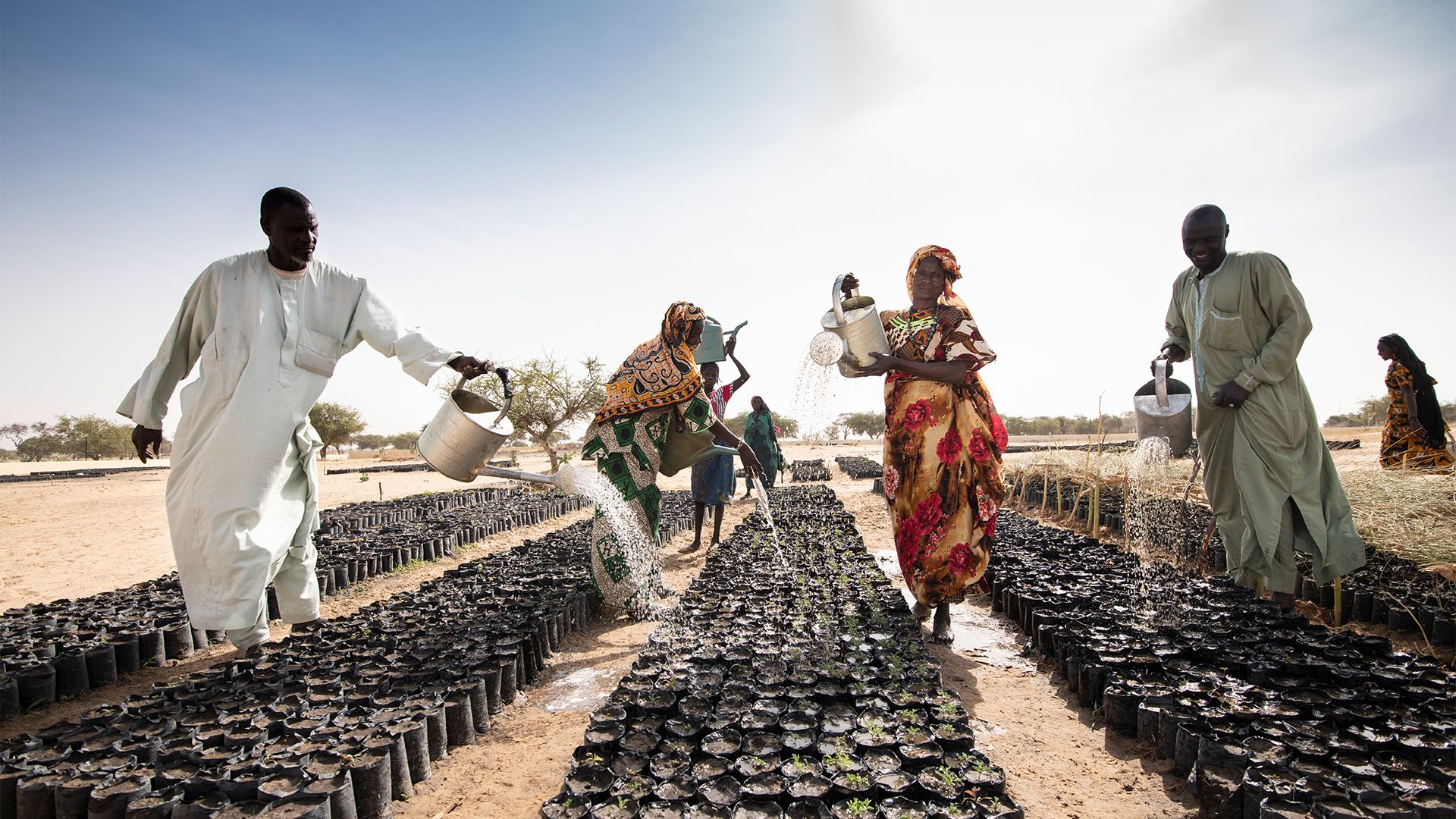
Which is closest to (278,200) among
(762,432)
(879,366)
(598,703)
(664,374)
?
(664,374)

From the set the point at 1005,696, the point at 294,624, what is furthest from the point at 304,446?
the point at 1005,696

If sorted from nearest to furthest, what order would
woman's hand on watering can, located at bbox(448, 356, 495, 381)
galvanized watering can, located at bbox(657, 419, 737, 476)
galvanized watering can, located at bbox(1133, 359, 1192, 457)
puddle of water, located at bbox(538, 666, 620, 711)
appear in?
puddle of water, located at bbox(538, 666, 620, 711) → woman's hand on watering can, located at bbox(448, 356, 495, 381) → galvanized watering can, located at bbox(1133, 359, 1192, 457) → galvanized watering can, located at bbox(657, 419, 737, 476)

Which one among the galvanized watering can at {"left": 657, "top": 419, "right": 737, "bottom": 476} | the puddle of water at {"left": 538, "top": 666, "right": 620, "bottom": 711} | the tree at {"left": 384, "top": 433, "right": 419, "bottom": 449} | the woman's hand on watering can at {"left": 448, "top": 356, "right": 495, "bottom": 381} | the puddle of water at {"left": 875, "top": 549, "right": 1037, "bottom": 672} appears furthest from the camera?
the tree at {"left": 384, "top": 433, "right": 419, "bottom": 449}

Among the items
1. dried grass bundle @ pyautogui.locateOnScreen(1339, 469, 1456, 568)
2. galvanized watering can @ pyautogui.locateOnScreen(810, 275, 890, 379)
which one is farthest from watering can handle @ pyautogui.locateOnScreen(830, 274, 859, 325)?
dried grass bundle @ pyautogui.locateOnScreen(1339, 469, 1456, 568)

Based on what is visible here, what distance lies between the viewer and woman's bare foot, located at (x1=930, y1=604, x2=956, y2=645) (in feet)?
13.3

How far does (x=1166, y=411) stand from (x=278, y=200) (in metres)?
5.23

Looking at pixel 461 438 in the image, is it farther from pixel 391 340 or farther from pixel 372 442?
pixel 372 442

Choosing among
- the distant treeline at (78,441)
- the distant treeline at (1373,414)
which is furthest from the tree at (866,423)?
the distant treeline at (78,441)

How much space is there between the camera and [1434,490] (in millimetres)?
5613

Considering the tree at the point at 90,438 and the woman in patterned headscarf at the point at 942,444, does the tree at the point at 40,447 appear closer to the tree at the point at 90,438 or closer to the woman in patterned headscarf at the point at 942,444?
the tree at the point at 90,438

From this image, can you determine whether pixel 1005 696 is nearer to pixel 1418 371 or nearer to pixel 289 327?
pixel 289 327

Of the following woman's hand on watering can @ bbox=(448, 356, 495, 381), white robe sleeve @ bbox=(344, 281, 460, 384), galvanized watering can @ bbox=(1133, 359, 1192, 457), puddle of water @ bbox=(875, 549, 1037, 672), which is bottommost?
puddle of water @ bbox=(875, 549, 1037, 672)

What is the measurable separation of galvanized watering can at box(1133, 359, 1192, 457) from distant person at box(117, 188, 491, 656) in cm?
409

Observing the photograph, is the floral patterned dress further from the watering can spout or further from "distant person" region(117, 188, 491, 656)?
"distant person" region(117, 188, 491, 656)
